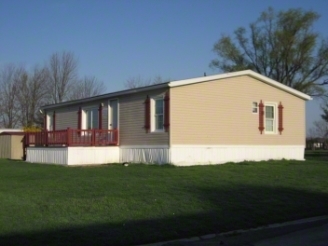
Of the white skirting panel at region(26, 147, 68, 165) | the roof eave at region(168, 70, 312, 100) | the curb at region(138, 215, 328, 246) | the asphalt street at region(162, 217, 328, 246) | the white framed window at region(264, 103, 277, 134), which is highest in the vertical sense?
the roof eave at region(168, 70, 312, 100)

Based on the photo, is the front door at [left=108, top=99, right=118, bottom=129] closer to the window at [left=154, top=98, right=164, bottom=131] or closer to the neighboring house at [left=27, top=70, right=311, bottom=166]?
the neighboring house at [left=27, top=70, right=311, bottom=166]

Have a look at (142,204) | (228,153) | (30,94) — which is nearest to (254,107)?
(228,153)

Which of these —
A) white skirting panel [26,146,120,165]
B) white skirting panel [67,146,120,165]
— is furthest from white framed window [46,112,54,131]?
white skirting panel [67,146,120,165]

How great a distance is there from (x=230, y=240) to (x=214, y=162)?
15109 millimetres

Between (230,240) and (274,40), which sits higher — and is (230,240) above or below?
below

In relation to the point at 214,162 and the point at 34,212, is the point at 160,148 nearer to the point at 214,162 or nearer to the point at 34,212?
the point at 214,162

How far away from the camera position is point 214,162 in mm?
24797

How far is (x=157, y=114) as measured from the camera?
24188 mm

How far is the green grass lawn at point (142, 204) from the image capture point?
→ 966cm

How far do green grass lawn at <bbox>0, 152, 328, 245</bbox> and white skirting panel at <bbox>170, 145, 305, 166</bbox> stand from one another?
4.72m

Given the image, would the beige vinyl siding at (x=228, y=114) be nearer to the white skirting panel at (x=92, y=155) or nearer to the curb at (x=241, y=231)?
the white skirting panel at (x=92, y=155)

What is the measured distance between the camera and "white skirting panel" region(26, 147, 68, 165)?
2517 centimetres

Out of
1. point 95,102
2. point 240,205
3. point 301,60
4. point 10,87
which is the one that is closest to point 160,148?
point 95,102

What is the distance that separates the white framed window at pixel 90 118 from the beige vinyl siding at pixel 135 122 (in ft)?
9.28
